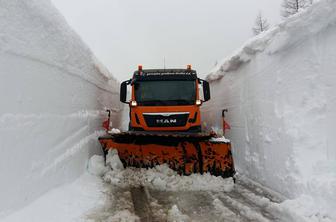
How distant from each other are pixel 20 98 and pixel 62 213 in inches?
65.8

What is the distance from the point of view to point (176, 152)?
261 inches

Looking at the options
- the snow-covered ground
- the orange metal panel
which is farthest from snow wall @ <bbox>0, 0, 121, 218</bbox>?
the orange metal panel

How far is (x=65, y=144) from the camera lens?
18.3 ft

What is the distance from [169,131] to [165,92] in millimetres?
1116

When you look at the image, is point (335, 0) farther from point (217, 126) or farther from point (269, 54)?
point (217, 126)

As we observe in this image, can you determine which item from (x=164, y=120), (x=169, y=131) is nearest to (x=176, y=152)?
(x=169, y=131)

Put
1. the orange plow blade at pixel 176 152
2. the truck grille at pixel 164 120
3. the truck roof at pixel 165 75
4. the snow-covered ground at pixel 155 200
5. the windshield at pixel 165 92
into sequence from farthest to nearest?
the truck roof at pixel 165 75
the windshield at pixel 165 92
the truck grille at pixel 164 120
the orange plow blade at pixel 176 152
the snow-covered ground at pixel 155 200

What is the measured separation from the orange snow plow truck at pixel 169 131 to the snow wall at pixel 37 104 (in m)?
1.20

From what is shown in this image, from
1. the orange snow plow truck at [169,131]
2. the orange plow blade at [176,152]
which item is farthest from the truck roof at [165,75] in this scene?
the orange plow blade at [176,152]

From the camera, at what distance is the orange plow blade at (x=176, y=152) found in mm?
6344

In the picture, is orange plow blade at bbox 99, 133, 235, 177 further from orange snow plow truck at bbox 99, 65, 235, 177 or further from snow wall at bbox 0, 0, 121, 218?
snow wall at bbox 0, 0, 121, 218

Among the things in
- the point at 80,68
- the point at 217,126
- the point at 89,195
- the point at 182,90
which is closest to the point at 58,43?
the point at 80,68

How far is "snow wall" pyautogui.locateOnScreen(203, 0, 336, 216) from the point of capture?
464 cm

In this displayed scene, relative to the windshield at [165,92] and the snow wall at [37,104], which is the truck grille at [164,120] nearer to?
the windshield at [165,92]
